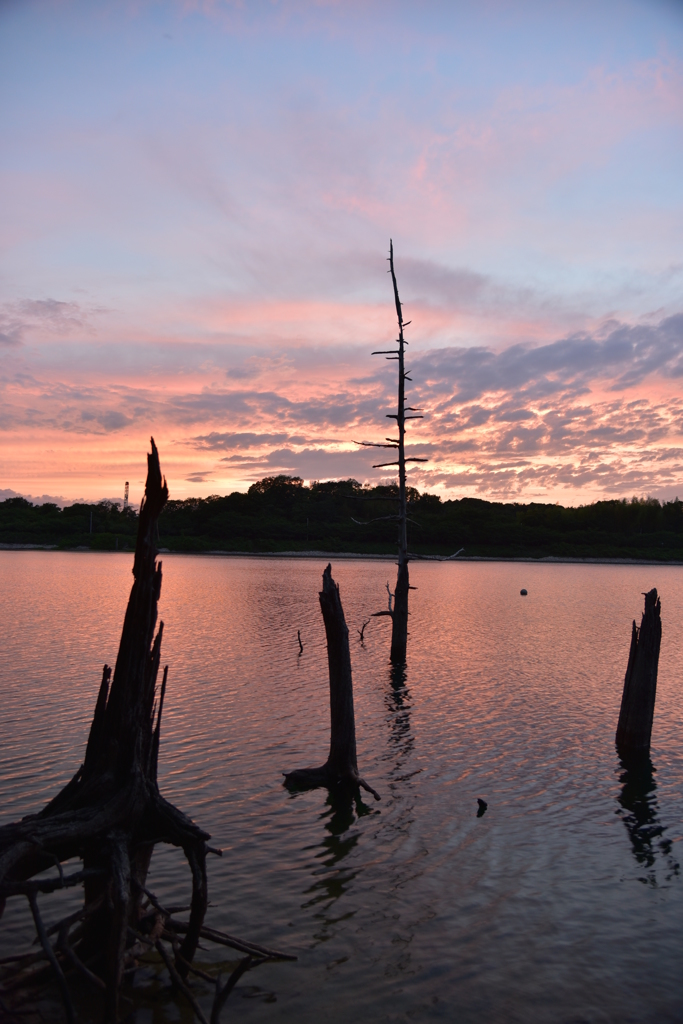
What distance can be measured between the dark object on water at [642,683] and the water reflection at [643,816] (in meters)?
0.44

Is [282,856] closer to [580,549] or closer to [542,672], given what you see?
[542,672]

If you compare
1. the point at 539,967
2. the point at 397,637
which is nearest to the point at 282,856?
the point at 539,967

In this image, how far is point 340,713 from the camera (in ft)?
45.1

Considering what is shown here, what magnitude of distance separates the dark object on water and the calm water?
634mm

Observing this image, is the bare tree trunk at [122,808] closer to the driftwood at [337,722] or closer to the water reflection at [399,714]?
the driftwood at [337,722]

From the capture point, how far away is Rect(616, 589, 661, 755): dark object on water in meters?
16.4

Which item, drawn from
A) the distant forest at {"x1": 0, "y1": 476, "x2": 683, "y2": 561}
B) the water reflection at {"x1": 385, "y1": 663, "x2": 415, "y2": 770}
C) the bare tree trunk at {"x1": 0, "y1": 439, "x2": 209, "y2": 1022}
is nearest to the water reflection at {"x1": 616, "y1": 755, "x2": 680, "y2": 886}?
the water reflection at {"x1": 385, "y1": 663, "x2": 415, "y2": 770}

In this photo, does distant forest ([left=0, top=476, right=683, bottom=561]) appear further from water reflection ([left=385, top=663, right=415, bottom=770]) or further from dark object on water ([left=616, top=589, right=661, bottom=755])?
dark object on water ([left=616, top=589, right=661, bottom=755])

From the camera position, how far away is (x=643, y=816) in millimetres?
12828

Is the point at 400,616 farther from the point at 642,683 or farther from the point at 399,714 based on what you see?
the point at 642,683

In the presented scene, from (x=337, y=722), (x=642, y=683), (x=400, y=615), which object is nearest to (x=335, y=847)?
(x=337, y=722)

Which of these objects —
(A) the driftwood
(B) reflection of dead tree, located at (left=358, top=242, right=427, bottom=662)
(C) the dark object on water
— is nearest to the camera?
(A) the driftwood

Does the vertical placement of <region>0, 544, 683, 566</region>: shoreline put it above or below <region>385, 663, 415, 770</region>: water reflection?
above

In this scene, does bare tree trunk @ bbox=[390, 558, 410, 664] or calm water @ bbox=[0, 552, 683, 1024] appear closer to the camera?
calm water @ bbox=[0, 552, 683, 1024]
